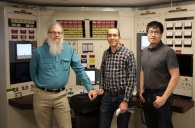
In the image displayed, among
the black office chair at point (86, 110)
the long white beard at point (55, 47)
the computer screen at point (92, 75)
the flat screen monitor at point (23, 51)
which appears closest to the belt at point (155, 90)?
the black office chair at point (86, 110)

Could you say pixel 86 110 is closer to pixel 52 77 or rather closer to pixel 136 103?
pixel 52 77

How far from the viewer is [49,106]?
238cm

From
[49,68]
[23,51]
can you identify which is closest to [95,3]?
[23,51]

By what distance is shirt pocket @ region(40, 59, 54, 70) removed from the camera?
2338 millimetres

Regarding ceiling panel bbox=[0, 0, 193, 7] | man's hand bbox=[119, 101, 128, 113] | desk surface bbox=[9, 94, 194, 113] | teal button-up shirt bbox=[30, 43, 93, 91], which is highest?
ceiling panel bbox=[0, 0, 193, 7]

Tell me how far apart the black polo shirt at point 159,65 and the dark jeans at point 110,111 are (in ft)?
1.11

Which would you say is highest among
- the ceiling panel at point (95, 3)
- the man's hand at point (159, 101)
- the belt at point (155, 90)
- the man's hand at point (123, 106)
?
the ceiling panel at point (95, 3)

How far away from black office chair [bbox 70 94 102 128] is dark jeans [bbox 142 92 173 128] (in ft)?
1.65

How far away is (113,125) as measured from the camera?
10.9 ft

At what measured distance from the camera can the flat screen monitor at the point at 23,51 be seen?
9.98 ft

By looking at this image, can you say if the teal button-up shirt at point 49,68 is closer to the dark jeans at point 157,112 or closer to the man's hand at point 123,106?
the man's hand at point 123,106

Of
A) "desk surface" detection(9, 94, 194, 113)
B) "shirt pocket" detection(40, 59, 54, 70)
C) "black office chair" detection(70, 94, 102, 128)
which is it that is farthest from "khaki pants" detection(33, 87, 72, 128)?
"desk surface" detection(9, 94, 194, 113)

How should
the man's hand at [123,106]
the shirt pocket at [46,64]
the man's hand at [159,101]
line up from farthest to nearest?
the shirt pocket at [46,64] < the man's hand at [123,106] < the man's hand at [159,101]

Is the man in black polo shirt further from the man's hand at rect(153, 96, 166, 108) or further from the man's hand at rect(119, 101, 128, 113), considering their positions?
the man's hand at rect(119, 101, 128, 113)
